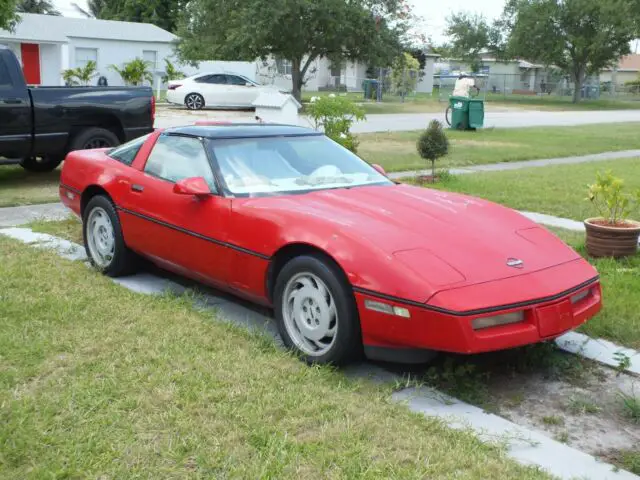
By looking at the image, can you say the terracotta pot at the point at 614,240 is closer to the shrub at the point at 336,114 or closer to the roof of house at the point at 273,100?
the shrub at the point at 336,114

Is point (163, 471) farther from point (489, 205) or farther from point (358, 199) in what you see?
point (489, 205)

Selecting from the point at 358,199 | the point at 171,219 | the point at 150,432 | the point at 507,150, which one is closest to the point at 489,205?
the point at 358,199

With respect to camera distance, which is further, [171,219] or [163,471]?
[171,219]

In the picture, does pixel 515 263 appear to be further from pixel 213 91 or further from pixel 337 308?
pixel 213 91

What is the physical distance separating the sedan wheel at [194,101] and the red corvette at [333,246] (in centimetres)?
2350

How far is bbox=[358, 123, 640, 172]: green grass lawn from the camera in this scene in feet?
48.2

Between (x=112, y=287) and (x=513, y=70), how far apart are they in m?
70.8

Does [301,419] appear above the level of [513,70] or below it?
below

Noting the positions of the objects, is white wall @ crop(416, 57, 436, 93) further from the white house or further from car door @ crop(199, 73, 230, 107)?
car door @ crop(199, 73, 230, 107)

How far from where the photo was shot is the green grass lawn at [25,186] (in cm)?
929

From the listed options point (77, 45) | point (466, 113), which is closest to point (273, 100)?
point (466, 113)

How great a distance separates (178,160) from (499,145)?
44.7 feet

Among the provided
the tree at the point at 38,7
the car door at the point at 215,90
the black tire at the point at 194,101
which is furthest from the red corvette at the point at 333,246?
the tree at the point at 38,7

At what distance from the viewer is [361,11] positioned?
31359 millimetres
